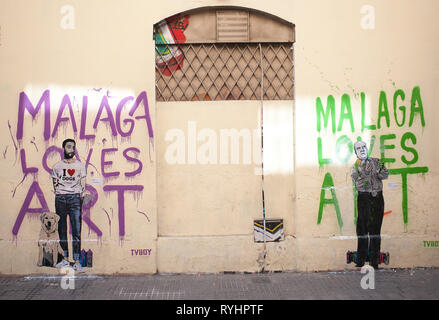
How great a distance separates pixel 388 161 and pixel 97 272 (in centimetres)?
486

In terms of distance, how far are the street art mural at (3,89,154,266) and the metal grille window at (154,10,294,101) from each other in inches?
28.7

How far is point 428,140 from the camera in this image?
648 cm

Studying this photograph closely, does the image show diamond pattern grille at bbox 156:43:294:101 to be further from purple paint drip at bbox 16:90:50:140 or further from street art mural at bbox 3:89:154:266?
purple paint drip at bbox 16:90:50:140

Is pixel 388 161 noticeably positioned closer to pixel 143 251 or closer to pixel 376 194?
pixel 376 194

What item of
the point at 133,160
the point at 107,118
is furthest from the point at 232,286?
the point at 107,118

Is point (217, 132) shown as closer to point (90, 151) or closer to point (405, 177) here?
point (90, 151)

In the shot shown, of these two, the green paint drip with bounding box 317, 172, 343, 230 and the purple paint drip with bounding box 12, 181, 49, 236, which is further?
the green paint drip with bounding box 317, 172, 343, 230

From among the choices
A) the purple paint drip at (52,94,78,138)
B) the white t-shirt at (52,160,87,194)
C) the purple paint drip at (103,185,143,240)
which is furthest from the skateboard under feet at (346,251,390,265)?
the purple paint drip at (52,94,78,138)

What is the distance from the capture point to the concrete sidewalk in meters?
5.42

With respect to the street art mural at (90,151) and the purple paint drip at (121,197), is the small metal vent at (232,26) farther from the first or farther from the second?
the purple paint drip at (121,197)

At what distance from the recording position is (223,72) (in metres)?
A: 6.52

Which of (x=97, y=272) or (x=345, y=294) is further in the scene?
(x=97, y=272)

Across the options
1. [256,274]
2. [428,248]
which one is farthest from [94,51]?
[428,248]

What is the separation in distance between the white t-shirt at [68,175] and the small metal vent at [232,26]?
299 centimetres
